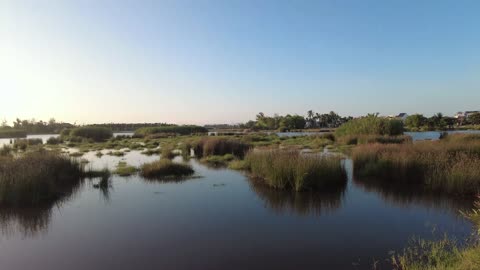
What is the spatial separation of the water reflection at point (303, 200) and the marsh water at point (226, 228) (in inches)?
1.3

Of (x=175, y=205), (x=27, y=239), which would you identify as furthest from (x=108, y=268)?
(x=175, y=205)

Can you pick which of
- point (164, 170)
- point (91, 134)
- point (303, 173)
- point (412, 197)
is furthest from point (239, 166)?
point (91, 134)

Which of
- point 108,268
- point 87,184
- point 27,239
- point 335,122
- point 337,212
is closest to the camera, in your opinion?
point 108,268

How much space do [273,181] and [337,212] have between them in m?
3.97

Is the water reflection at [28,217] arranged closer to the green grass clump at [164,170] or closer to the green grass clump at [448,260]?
the green grass clump at [164,170]

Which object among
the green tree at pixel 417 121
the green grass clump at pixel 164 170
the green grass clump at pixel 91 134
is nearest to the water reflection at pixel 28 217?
the green grass clump at pixel 164 170

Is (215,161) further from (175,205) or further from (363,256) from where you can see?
(363,256)

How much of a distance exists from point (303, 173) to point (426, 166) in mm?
5220

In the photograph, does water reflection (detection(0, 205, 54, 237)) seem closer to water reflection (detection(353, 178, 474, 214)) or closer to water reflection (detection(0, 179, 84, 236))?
water reflection (detection(0, 179, 84, 236))

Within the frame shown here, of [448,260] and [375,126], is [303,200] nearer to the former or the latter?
[448,260]

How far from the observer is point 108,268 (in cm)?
699

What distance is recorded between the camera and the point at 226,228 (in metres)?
9.38

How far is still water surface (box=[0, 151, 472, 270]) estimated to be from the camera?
7.33 metres

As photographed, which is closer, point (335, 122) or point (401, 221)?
point (401, 221)
